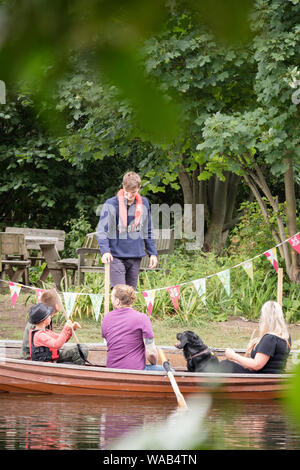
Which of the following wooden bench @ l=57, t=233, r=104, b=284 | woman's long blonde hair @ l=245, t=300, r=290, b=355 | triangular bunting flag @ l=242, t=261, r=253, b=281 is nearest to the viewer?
woman's long blonde hair @ l=245, t=300, r=290, b=355

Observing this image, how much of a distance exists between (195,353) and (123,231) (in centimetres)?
126

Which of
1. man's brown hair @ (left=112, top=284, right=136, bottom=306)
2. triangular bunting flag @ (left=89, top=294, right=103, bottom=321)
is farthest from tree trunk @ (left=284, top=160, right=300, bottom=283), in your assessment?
man's brown hair @ (left=112, top=284, right=136, bottom=306)

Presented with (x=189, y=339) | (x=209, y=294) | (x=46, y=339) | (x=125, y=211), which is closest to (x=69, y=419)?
(x=46, y=339)

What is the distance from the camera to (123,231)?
651cm

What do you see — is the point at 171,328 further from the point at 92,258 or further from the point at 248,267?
the point at 92,258

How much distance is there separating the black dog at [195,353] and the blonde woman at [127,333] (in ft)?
0.78

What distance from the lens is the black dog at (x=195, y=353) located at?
5793 mm

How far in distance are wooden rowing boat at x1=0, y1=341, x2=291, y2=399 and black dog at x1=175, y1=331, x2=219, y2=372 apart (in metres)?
0.08

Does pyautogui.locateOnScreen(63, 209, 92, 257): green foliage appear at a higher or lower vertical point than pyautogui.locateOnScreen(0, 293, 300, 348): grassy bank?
higher

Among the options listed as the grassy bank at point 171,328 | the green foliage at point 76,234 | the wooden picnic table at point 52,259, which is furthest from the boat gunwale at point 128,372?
the green foliage at point 76,234

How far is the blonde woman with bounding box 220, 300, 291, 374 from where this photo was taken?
17.4 ft

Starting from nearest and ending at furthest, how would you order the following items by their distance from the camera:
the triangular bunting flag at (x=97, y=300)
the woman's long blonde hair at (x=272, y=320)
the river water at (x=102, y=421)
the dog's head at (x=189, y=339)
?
the river water at (x=102, y=421), the woman's long blonde hair at (x=272, y=320), the dog's head at (x=189, y=339), the triangular bunting flag at (x=97, y=300)

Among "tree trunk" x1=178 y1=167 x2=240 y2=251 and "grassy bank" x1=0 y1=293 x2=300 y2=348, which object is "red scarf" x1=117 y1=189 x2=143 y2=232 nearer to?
"grassy bank" x1=0 y1=293 x2=300 y2=348

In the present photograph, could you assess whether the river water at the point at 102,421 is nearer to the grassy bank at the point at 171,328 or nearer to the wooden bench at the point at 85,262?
the grassy bank at the point at 171,328
